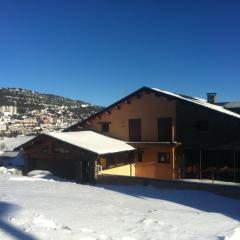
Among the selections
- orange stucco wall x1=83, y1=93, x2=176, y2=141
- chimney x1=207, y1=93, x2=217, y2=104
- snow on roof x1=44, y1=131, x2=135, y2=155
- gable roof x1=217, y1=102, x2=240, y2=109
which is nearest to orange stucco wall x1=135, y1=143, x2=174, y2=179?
orange stucco wall x1=83, y1=93, x2=176, y2=141

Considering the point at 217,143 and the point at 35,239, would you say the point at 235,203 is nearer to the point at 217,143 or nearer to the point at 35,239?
the point at 217,143

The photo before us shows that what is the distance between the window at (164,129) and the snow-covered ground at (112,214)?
7960 mm

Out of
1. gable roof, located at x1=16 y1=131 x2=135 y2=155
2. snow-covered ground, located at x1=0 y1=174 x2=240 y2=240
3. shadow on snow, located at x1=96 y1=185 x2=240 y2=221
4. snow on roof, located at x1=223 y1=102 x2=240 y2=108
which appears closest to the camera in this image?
snow-covered ground, located at x1=0 y1=174 x2=240 y2=240

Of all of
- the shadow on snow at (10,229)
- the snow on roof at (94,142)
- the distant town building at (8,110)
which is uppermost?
the distant town building at (8,110)

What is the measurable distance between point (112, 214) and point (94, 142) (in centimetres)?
1356

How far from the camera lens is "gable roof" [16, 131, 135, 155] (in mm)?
24766

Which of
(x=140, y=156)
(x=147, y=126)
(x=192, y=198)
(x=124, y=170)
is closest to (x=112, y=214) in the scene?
(x=192, y=198)

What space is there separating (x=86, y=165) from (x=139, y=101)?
677 cm

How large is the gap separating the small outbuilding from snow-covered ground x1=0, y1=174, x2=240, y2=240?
4791mm

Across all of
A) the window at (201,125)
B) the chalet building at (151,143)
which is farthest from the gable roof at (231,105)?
the window at (201,125)

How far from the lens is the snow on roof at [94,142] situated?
2481 centimetres

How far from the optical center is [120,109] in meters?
30.1

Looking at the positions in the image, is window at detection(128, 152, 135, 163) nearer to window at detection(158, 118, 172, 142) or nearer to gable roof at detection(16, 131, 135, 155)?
gable roof at detection(16, 131, 135, 155)

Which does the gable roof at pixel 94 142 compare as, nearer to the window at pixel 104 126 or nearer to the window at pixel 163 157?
the window at pixel 104 126
